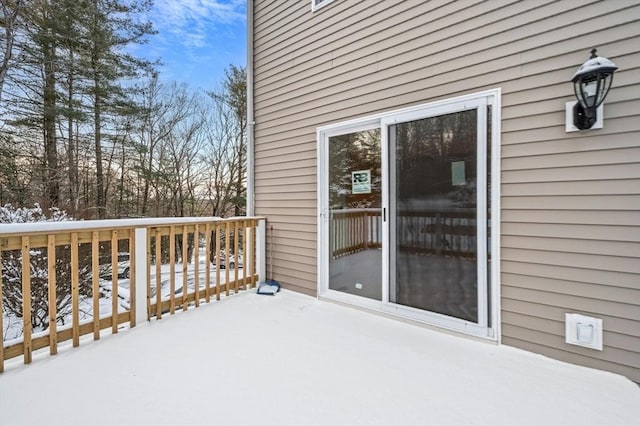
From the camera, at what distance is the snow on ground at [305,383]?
63.8 inches

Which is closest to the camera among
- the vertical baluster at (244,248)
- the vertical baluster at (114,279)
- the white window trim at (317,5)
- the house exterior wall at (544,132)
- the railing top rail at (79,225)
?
the house exterior wall at (544,132)

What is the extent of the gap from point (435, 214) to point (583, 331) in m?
1.24

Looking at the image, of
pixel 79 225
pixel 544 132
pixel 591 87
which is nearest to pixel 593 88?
pixel 591 87

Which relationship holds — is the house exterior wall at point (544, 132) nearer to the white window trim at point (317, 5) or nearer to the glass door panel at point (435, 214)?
the glass door panel at point (435, 214)

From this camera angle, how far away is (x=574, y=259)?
6.91 ft

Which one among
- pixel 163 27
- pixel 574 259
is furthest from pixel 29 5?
pixel 574 259

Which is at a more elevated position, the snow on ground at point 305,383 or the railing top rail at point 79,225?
the railing top rail at point 79,225

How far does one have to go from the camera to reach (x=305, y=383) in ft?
6.30

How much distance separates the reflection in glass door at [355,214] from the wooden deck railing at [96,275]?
3.99ft

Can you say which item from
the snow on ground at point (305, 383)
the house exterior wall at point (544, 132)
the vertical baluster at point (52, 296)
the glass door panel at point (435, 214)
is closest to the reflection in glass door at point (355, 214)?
the glass door panel at point (435, 214)

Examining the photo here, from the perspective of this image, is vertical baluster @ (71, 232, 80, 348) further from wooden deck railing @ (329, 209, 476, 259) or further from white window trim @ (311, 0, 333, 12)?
white window trim @ (311, 0, 333, 12)

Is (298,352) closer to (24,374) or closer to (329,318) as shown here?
(329,318)

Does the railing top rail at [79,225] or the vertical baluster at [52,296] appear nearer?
the railing top rail at [79,225]

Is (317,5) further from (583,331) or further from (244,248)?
(583,331)
